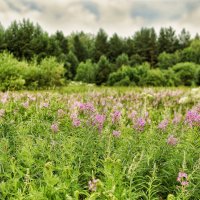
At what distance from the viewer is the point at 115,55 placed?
65.3 m

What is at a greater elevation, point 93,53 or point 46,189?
point 93,53

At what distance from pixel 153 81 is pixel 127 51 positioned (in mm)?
35812

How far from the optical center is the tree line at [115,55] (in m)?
34.0

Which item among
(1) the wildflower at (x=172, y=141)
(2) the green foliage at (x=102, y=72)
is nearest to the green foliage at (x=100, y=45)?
(2) the green foliage at (x=102, y=72)

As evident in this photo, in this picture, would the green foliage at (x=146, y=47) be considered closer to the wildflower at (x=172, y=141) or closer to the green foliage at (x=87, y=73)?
the green foliage at (x=87, y=73)

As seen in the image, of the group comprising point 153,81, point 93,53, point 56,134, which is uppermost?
point 93,53

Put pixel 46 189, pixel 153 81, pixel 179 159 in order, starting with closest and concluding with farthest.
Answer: pixel 46 189
pixel 179 159
pixel 153 81

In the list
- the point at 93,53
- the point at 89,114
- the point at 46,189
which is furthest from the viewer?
the point at 93,53

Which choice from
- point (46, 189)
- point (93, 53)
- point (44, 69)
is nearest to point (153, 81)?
point (44, 69)

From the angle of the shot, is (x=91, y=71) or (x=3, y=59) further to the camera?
(x=91, y=71)

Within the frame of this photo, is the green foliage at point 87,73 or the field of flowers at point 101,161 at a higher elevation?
the green foliage at point 87,73

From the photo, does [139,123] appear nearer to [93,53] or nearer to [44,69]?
[44,69]

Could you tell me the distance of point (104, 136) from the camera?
4680mm

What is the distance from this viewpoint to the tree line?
34.0m
